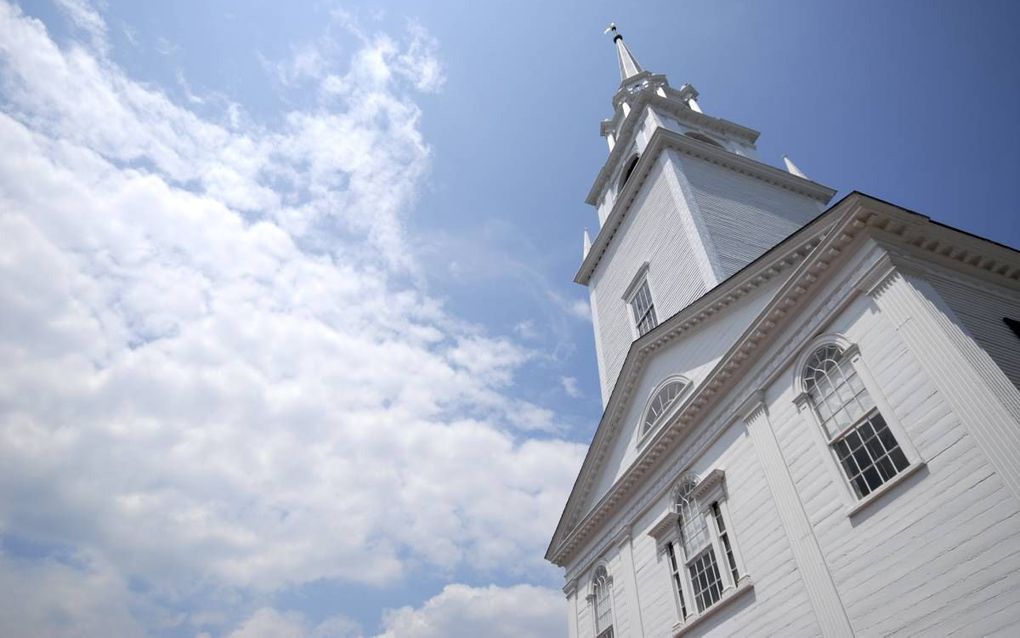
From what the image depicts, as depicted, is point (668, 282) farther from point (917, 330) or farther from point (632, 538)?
point (917, 330)

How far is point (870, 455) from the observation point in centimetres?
1076

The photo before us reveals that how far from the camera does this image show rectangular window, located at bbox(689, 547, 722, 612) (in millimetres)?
13852

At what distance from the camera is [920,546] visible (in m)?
9.16

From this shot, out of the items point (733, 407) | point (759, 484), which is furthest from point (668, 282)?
point (759, 484)

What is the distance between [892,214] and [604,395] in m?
15.3

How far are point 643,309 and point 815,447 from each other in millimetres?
12350

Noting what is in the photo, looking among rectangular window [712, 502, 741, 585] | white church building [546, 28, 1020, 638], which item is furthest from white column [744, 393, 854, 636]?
rectangular window [712, 502, 741, 585]

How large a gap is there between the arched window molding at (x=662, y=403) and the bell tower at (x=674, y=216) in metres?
3.43

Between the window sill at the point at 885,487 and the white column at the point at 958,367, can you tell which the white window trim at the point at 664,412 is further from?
the white column at the point at 958,367

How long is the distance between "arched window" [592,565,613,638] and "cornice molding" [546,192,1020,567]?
1.55 metres

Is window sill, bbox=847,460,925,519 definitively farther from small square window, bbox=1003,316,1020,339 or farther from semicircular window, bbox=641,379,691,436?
semicircular window, bbox=641,379,691,436

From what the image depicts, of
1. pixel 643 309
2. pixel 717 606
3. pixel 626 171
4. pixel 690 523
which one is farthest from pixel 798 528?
pixel 626 171

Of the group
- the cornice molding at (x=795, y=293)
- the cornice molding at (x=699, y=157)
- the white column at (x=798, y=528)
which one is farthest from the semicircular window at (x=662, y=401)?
the cornice molding at (x=699, y=157)

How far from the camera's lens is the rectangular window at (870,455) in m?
10.3
